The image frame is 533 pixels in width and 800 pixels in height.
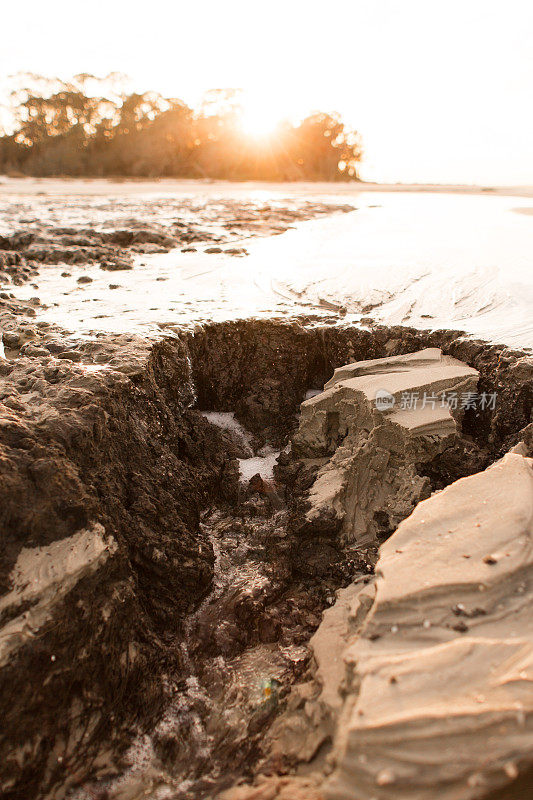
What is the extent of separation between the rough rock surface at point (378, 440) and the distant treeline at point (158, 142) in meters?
18.5

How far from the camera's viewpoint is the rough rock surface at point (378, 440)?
307cm

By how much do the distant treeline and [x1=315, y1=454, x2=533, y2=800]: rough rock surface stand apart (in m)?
20.1

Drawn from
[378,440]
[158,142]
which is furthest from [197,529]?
[158,142]

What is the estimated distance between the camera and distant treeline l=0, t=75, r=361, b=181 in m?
19.9

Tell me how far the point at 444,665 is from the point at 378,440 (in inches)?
69.5

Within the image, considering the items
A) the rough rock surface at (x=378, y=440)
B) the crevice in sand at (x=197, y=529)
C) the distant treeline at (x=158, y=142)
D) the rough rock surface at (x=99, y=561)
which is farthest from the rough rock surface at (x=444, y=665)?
the distant treeline at (x=158, y=142)

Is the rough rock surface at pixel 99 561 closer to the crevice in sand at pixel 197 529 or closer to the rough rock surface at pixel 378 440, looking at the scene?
the crevice in sand at pixel 197 529

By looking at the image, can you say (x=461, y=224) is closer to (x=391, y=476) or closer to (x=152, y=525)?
(x=391, y=476)

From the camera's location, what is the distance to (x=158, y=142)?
20.0 meters

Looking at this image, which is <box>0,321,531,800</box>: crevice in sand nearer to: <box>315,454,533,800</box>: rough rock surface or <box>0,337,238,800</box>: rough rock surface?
<box>0,337,238,800</box>: rough rock surface

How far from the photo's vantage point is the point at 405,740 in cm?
145

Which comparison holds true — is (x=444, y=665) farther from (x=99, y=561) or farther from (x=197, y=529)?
(x=197, y=529)

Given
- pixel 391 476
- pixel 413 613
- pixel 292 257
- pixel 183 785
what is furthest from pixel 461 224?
pixel 183 785

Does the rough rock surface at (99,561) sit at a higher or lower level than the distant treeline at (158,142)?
lower
